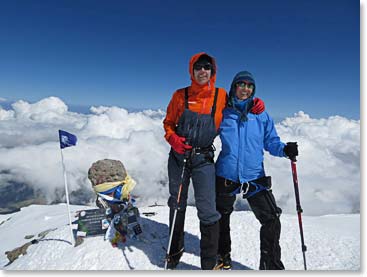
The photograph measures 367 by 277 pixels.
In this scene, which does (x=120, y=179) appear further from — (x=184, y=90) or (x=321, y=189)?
(x=321, y=189)

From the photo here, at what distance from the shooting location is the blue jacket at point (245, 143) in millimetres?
3295

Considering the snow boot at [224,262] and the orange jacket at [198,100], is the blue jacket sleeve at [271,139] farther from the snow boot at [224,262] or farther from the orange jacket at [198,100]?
the snow boot at [224,262]

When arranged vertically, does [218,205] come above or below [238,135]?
below

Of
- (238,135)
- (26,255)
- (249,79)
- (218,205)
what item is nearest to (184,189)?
(218,205)

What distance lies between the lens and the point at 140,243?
443cm

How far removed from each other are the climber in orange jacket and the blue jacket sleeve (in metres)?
0.23

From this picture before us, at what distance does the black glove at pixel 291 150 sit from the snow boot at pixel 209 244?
1311mm

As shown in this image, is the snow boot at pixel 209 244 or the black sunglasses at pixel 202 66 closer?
the black sunglasses at pixel 202 66

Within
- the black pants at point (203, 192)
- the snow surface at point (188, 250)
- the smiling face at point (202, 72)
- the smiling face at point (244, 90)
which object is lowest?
the snow surface at point (188, 250)

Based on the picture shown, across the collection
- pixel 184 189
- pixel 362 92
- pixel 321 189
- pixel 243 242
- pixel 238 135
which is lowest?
pixel 321 189

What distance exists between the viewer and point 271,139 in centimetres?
342

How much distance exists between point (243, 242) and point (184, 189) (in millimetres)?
2036

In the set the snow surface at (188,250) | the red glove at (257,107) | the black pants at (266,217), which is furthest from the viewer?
the snow surface at (188,250)

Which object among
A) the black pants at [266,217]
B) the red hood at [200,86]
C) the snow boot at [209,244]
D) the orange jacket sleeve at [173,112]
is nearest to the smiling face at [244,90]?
the red hood at [200,86]
